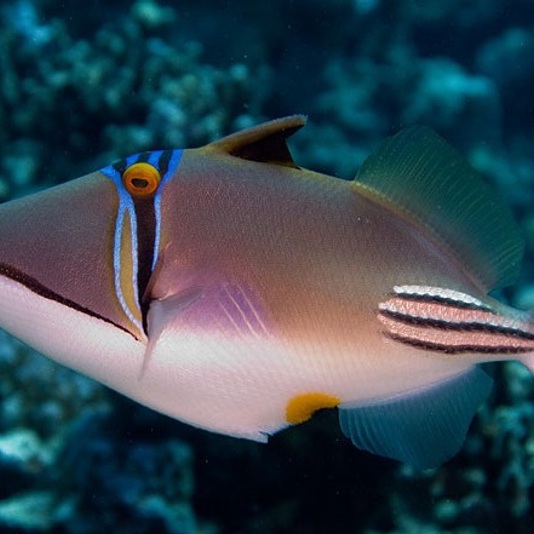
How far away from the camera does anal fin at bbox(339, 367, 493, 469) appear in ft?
3.86

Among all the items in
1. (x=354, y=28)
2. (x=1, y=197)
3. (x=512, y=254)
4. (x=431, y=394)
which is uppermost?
(x=354, y=28)

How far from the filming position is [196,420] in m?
1.10

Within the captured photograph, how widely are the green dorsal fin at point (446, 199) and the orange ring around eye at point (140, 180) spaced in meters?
→ 0.35

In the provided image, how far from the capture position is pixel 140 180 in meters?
1.01

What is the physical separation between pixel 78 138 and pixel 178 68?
57cm

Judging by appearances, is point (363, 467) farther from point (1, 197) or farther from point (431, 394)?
point (1, 197)

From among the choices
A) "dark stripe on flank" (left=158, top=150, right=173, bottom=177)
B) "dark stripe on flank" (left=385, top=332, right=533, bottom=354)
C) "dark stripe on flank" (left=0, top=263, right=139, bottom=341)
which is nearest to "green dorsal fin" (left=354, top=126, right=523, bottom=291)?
"dark stripe on flank" (left=385, top=332, right=533, bottom=354)

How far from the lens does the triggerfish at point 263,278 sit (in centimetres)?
99

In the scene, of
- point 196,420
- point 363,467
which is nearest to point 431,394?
point 196,420

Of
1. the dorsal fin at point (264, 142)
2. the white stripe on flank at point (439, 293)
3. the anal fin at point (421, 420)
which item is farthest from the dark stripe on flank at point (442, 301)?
the dorsal fin at point (264, 142)

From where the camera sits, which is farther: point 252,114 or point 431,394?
point 252,114

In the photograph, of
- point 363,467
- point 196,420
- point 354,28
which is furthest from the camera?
point 354,28

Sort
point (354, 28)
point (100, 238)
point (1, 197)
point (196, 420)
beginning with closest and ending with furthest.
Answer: point (100, 238) → point (196, 420) → point (1, 197) → point (354, 28)

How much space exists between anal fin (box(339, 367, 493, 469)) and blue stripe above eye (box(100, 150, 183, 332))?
434 millimetres
